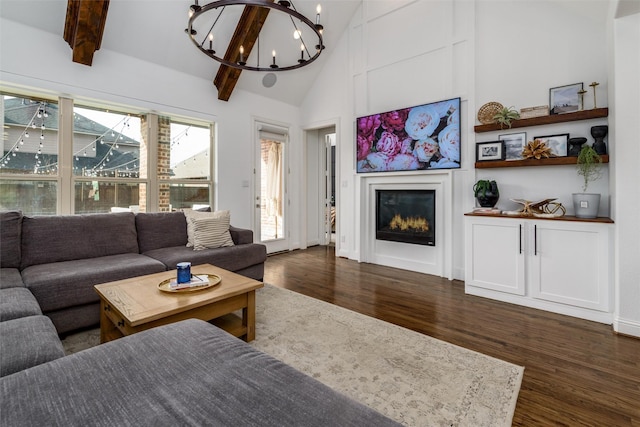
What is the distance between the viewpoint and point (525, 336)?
2.41m

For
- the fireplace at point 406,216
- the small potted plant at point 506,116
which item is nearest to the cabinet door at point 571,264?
the small potted plant at point 506,116

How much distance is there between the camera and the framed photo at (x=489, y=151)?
3533mm

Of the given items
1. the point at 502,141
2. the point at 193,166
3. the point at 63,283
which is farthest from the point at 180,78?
the point at 502,141

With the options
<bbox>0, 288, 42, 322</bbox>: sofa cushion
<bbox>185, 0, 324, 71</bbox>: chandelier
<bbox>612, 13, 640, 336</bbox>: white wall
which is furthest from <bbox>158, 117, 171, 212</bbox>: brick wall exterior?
<bbox>612, 13, 640, 336</bbox>: white wall

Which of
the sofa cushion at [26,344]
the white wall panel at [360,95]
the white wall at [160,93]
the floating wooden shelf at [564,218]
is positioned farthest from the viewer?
the white wall panel at [360,95]

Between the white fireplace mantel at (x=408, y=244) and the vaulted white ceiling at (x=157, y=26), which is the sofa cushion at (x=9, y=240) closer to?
the vaulted white ceiling at (x=157, y=26)

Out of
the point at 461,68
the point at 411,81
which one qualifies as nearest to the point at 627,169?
the point at 461,68

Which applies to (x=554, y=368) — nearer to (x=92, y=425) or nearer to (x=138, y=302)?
(x=92, y=425)

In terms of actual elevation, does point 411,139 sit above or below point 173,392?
above

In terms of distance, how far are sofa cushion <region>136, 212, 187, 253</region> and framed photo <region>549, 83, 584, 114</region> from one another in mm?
4400

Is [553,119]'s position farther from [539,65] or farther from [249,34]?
[249,34]

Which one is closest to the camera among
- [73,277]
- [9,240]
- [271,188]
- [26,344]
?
[26,344]

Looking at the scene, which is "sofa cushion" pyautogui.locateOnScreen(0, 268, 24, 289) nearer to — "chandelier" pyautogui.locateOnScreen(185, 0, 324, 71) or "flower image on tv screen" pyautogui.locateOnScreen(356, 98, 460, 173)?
"chandelier" pyautogui.locateOnScreen(185, 0, 324, 71)

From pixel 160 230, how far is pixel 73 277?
1234 millimetres
